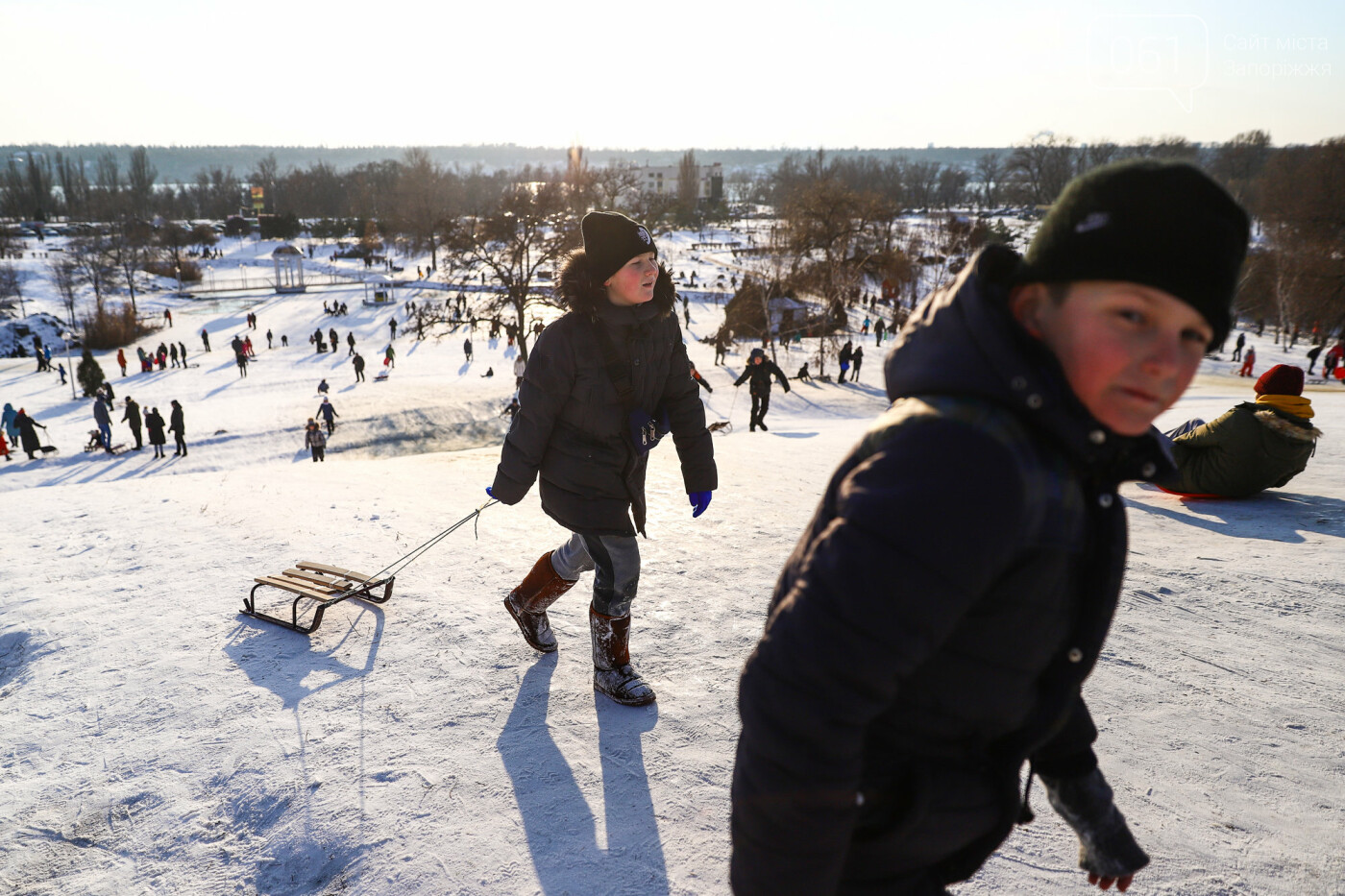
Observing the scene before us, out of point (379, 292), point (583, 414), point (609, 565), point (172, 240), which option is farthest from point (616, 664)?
point (172, 240)

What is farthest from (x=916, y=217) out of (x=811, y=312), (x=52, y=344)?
(x=52, y=344)

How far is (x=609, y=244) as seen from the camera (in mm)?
2943

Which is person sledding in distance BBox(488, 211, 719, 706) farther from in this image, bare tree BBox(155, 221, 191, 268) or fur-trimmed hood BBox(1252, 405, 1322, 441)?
bare tree BBox(155, 221, 191, 268)

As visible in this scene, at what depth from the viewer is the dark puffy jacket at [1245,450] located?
5535 mm

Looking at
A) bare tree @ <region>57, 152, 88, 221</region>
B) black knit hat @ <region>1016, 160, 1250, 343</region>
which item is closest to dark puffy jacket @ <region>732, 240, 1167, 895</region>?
black knit hat @ <region>1016, 160, 1250, 343</region>

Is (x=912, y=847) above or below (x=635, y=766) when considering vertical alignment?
above

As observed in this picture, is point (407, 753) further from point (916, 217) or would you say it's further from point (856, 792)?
point (916, 217)

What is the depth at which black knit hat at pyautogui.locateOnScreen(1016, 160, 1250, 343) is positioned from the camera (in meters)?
1.04

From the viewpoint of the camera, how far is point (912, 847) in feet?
4.04

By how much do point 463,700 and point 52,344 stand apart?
58.2 metres

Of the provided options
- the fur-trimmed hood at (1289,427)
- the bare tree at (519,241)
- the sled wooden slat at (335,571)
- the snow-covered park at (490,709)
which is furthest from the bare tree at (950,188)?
the sled wooden slat at (335,571)

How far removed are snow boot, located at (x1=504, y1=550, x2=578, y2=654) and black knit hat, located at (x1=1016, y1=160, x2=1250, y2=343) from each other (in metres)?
2.72

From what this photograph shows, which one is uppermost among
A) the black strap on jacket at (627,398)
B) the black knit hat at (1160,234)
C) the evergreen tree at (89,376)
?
the black knit hat at (1160,234)

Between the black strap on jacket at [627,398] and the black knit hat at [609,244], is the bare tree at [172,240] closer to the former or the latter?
the black knit hat at [609,244]
